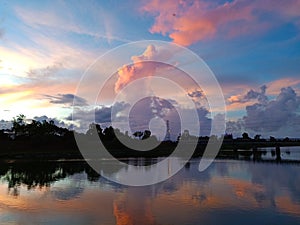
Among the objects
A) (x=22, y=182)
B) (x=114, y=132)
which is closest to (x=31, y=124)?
(x=114, y=132)

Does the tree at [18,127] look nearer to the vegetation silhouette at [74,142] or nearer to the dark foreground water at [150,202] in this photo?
the vegetation silhouette at [74,142]

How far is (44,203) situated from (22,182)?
17.0 m

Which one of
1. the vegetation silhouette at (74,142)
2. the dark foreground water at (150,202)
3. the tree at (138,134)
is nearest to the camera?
the dark foreground water at (150,202)

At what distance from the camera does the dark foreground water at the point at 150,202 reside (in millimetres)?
23969

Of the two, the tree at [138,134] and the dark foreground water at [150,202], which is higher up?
the tree at [138,134]

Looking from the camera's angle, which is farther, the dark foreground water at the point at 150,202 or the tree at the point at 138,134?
the tree at the point at 138,134

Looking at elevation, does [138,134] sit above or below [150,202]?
above

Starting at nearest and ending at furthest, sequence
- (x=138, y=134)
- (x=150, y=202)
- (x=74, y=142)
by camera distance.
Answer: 1. (x=150, y=202)
2. (x=74, y=142)
3. (x=138, y=134)

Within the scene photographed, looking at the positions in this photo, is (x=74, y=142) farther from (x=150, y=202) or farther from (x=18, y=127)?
(x=150, y=202)

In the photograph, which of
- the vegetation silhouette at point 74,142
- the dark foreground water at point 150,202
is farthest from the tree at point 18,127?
the dark foreground water at point 150,202

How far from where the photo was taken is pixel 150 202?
3003 cm

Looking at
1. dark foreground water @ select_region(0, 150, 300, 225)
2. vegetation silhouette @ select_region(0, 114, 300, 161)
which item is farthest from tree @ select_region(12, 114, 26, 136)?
dark foreground water @ select_region(0, 150, 300, 225)

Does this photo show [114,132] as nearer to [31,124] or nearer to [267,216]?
[31,124]

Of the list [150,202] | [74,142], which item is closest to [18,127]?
[74,142]
